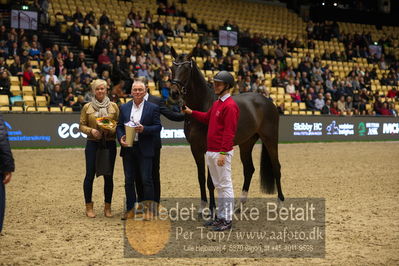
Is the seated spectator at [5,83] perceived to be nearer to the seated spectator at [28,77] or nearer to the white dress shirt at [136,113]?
the seated spectator at [28,77]

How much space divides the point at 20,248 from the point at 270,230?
283 centimetres

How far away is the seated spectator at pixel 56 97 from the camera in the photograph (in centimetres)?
1547

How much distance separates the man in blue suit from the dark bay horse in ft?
1.45

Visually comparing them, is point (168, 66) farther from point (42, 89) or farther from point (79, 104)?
point (42, 89)

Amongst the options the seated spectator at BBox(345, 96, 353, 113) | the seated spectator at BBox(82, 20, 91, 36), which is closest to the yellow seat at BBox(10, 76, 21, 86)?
the seated spectator at BBox(82, 20, 91, 36)

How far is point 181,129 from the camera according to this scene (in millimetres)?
16812

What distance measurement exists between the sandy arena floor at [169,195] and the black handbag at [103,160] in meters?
0.65

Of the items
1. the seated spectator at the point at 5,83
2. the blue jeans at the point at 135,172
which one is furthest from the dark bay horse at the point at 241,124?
the seated spectator at the point at 5,83

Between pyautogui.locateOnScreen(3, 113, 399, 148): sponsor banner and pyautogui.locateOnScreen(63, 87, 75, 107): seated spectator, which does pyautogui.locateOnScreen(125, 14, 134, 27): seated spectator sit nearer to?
pyautogui.locateOnScreen(63, 87, 75, 107): seated spectator

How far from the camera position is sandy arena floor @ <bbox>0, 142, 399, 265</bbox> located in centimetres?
481

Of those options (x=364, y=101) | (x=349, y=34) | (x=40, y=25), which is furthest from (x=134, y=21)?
(x=349, y=34)

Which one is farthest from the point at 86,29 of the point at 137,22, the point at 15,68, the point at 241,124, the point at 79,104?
the point at 241,124

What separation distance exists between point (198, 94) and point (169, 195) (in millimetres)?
2268

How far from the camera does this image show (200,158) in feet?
21.0
